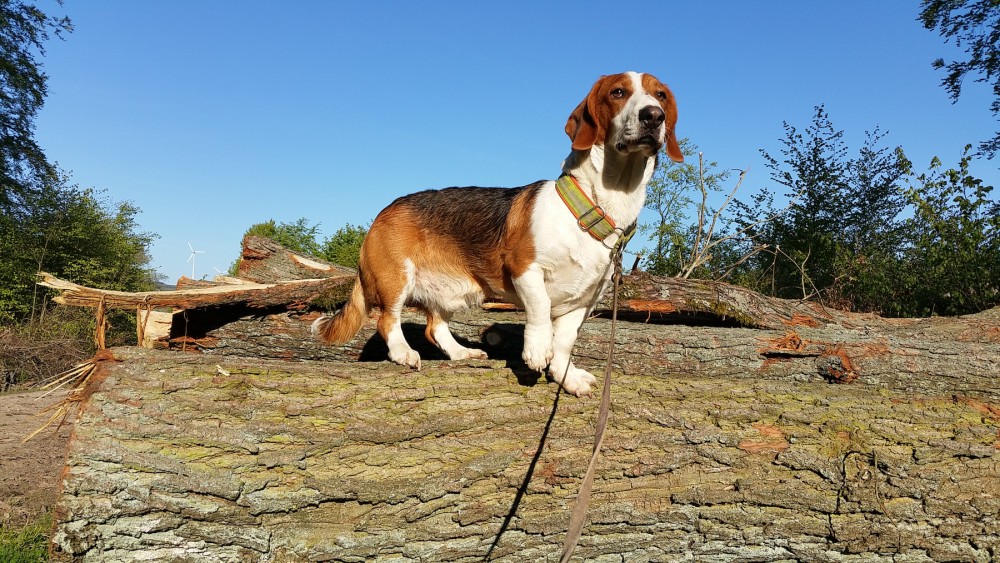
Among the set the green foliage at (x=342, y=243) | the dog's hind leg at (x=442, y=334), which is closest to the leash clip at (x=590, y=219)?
the dog's hind leg at (x=442, y=334)

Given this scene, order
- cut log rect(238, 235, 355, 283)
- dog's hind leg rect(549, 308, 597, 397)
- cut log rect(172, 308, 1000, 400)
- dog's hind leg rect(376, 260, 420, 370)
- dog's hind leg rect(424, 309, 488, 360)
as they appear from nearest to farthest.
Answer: dog's hind leg rect(549, 308, 597, 397), dog's hind leg rect(376, 260, 420, 370), dog's hind leg rect(424, 309, 488, 360), cut log rect(172, 308, 1000, 400), cut log rect(238, 235, 355, 283)

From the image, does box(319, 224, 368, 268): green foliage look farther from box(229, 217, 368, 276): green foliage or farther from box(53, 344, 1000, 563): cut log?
box(53, 344, 1000, 563): cut log

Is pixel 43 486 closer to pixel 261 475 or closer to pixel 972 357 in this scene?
pixel 261 475

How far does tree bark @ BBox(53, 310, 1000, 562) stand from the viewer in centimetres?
265

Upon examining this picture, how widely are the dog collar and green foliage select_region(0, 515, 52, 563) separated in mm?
3780

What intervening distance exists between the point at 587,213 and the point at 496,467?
4.72ft

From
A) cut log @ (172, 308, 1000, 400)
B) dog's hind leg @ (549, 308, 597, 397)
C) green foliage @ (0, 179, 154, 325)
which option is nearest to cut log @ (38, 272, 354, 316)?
cut log @ (172, 308, 1000, 400)

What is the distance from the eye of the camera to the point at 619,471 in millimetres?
3027

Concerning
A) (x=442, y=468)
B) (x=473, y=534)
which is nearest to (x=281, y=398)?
(x=442, y=468)

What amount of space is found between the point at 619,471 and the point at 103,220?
2231cm

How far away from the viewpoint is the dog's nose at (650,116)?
9.24 feet

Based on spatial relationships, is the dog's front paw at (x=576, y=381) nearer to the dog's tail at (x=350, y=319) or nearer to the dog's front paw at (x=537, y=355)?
the dog's front paw at (x=537, y=355)

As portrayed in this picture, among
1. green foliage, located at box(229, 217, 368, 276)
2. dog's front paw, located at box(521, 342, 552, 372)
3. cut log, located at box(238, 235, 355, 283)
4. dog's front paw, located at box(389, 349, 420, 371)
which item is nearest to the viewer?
dog's front paw, located at box(521, 342, 552, 372)

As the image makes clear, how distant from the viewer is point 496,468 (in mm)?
2910
